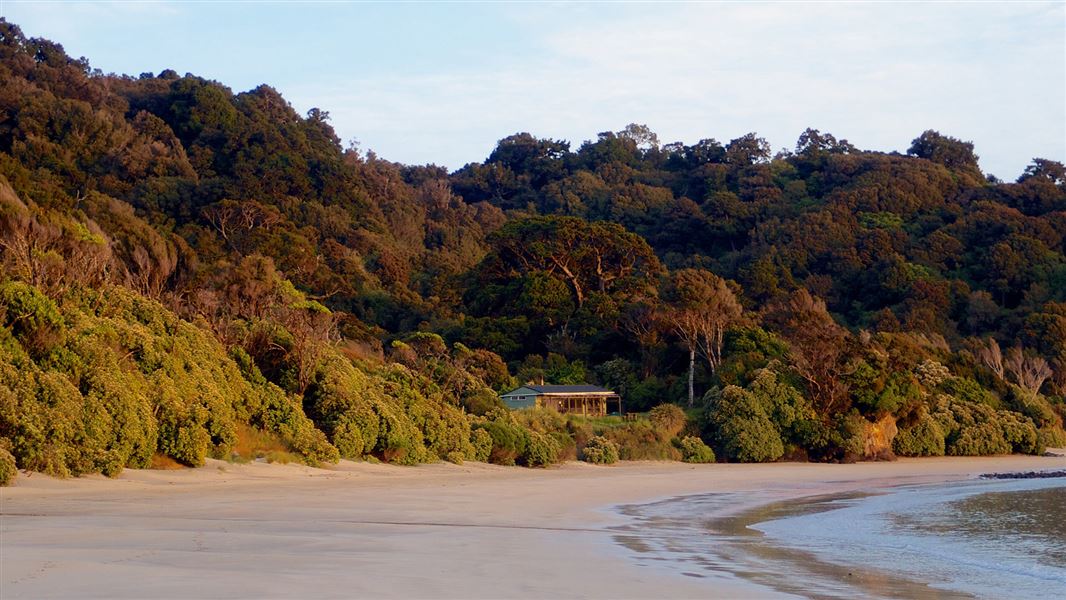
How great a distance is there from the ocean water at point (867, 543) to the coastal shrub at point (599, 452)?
258 inches

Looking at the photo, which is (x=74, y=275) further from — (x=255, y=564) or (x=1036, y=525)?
(x=1036, y=525)

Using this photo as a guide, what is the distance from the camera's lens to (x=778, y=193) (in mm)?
93062

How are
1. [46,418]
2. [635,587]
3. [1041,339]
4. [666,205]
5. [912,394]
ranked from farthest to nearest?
1. [666,205]
2. [1041,339]
3. [912,394]
4. [46,418]
5. [635,587]

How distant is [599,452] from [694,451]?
432cm

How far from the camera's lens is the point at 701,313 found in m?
45.4

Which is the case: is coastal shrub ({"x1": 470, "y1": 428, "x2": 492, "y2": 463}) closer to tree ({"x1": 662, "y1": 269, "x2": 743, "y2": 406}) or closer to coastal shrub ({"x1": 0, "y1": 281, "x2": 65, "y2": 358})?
coastal shrub ({"x1": 0, "y1": 281, "x2": 65, "y2": 358})

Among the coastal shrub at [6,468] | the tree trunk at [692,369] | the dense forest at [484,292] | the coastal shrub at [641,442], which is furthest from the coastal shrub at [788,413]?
the coastal shrub at [6,468]

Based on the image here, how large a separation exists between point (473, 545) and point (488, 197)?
318 ft

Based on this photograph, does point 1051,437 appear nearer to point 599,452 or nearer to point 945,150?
point 599,452

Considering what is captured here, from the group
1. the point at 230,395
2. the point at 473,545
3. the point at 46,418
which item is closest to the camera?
the point at 473,545

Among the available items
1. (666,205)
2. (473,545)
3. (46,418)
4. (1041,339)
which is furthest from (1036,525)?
(666,205)

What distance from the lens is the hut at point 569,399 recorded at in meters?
41.7

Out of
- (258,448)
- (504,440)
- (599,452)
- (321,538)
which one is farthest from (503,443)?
(321,538)

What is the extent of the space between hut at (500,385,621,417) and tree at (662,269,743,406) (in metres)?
3.67
